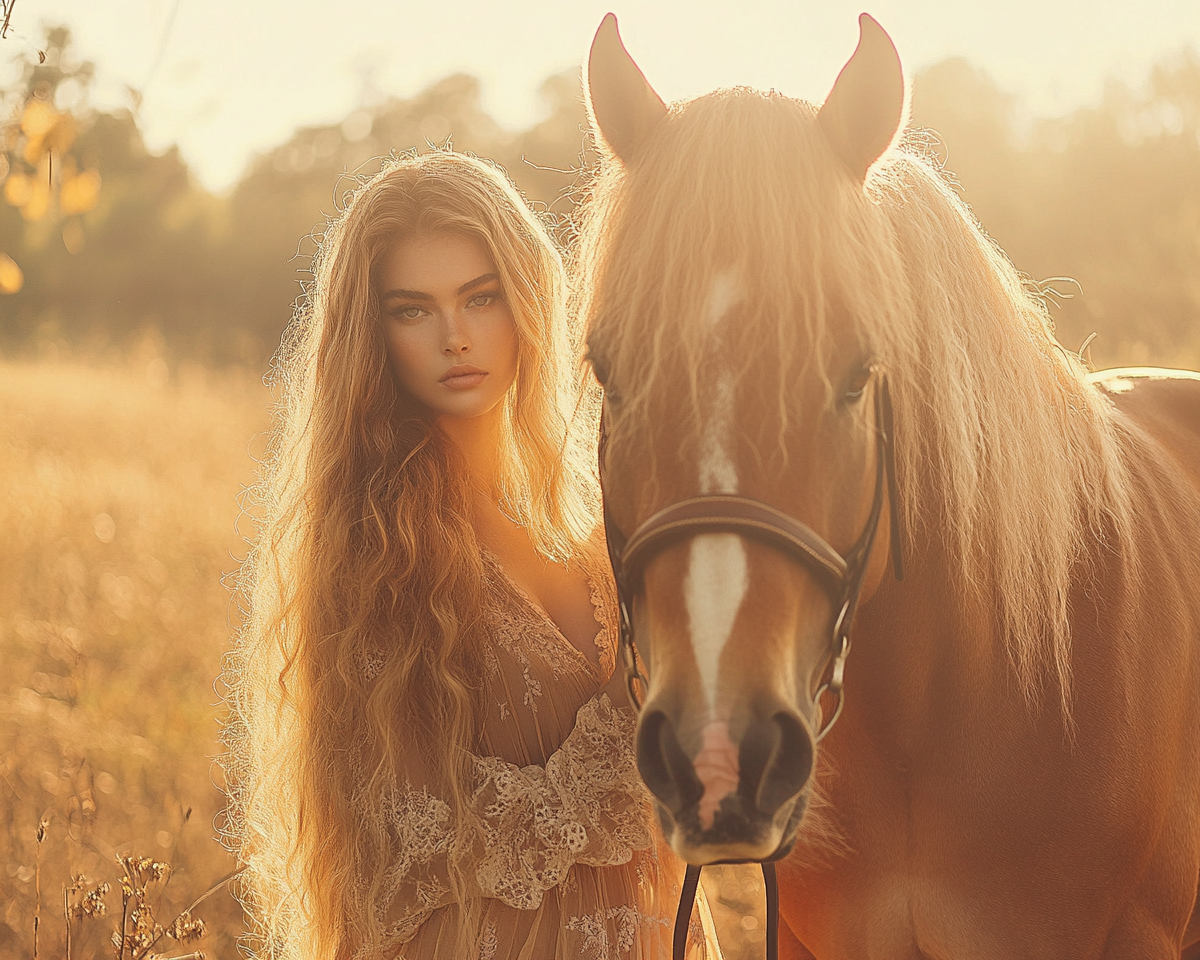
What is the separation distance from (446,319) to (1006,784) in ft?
4.16

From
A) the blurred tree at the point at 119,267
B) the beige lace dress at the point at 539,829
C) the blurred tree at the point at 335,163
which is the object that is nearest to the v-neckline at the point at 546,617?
the beige lace dress at the point at 539,829

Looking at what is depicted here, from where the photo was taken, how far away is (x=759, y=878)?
11.3ft

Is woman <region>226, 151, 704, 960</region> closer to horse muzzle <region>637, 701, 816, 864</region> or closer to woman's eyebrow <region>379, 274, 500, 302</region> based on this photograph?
woman's eyebrow <region>379, 274, 500, 302</region>

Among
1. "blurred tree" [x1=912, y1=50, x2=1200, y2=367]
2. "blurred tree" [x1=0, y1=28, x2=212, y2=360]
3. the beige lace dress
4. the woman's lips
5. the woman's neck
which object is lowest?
the beige lace dress

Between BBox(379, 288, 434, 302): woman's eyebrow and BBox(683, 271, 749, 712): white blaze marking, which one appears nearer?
BBox(683, 271, 749, 712): white blaze marking

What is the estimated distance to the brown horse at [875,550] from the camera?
110 centimetres

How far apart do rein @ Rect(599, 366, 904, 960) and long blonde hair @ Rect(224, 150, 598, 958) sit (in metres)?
0.51

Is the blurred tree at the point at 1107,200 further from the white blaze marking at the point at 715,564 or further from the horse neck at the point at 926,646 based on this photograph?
the white blaze marking at the point at 715,564

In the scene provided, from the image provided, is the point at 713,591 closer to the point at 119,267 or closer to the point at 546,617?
the point at 546,617

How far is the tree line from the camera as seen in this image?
6.35 ft

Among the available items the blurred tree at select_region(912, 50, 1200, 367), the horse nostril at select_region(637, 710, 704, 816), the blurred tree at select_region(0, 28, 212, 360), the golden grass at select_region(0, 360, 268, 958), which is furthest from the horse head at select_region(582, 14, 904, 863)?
the blurred tree at select_region(0, 28, 212, 360)

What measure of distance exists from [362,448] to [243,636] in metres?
0.65

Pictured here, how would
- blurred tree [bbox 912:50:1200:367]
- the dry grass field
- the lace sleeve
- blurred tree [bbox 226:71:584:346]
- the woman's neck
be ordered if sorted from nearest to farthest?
the lace sleeve
the woman's neck
the dry grass field
blurred tree [bbox 912:50:1200:367]
blurred tree [bbox 226:71:584:346]

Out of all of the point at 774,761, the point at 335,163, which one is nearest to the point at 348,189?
the point at 774,761
